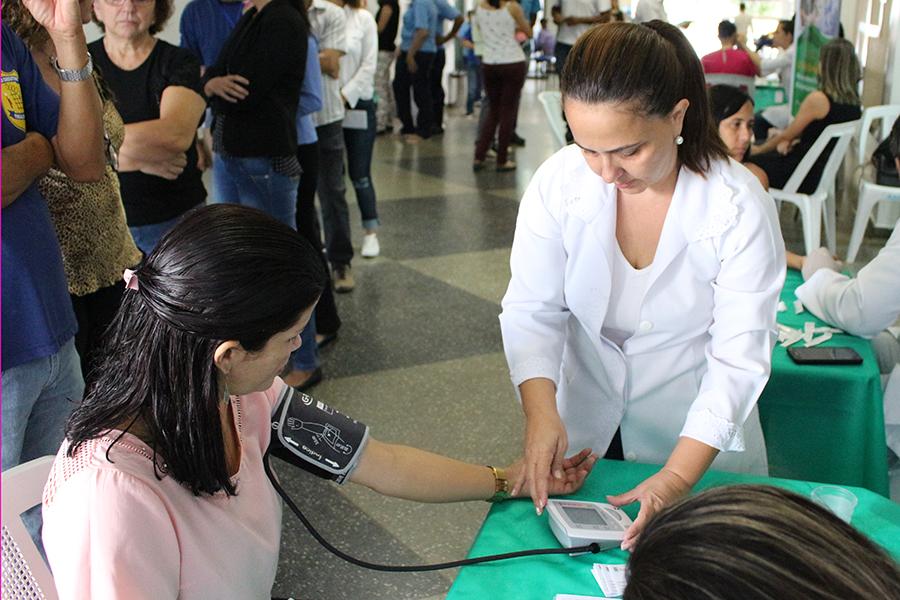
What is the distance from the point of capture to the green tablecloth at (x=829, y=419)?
1987 mm

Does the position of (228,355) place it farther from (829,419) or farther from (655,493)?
(829,419)

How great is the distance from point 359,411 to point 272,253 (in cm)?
210

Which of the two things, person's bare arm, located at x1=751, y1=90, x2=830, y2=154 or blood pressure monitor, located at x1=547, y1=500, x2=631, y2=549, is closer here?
blood pressure monitor, located at x1=547, y1=500, x2=631, y2=549

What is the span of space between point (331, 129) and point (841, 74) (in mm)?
2765

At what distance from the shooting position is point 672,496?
1.30 m

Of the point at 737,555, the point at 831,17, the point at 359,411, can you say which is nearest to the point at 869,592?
the point at 737,555

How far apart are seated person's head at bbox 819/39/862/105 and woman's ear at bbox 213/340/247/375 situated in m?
4.58

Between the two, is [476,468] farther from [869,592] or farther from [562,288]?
[869,592]

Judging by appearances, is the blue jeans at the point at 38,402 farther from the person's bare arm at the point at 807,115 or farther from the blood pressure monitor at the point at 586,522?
the person's bare arm at the point at 807,115

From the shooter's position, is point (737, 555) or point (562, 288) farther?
point (562, 288)

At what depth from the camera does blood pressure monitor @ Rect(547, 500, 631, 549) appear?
4.09ft

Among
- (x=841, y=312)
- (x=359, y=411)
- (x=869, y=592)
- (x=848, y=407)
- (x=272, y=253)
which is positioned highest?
(x=272, y=253)

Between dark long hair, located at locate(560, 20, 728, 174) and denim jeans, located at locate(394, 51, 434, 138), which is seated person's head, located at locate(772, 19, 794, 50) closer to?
denim jeans, located at locate(394, 51, 434, 138)

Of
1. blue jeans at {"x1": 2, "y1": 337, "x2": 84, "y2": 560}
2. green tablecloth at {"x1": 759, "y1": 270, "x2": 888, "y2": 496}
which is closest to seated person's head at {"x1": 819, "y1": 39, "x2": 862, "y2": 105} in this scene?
green tablecloth at {"x1": 759, "y1": 270, "x2": 888, "y2": 496}
